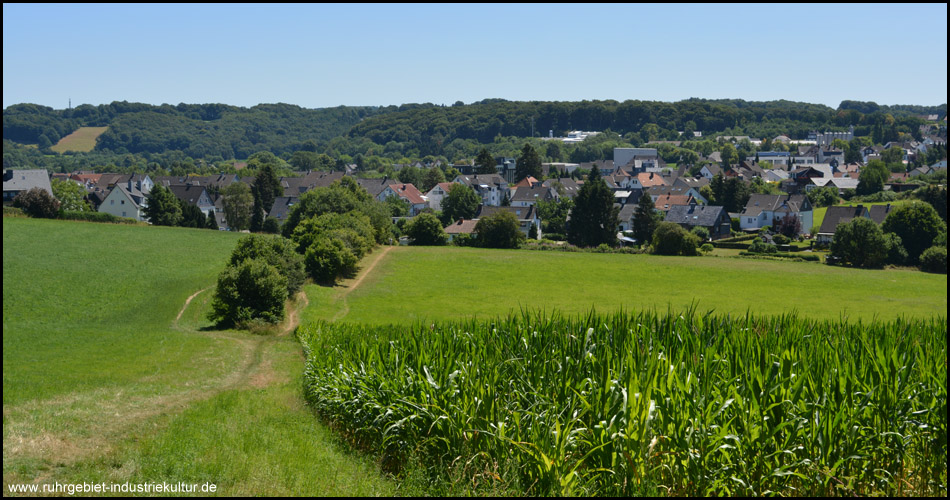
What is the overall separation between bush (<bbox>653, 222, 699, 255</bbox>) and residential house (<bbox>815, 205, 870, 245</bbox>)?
18.1 meters

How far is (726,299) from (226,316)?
35.8 metres

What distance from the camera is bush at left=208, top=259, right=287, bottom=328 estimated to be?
134 ft

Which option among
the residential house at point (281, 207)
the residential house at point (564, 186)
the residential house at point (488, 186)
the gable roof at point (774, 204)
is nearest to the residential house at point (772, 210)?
the gable roof at point (774, 204)

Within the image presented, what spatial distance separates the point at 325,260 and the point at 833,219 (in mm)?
63346

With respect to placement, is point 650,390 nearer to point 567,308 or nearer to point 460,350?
point 460,350

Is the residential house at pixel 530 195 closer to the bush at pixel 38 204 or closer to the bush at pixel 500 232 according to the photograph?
the bush at pixel 500 232

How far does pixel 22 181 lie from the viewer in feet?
299

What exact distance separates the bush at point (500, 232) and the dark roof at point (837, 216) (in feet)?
120

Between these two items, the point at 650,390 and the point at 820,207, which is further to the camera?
the point at 820,207

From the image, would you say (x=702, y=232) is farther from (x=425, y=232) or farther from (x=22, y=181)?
(x=22, y=181)

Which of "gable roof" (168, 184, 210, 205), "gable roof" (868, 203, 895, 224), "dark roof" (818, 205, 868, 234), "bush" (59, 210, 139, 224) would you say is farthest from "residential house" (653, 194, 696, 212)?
"bush" (59, 210, 139, 224)

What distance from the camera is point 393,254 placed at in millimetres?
74750

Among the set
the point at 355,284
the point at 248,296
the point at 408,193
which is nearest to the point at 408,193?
the point at 408,193

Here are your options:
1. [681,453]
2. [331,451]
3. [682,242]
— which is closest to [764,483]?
[681,453]
